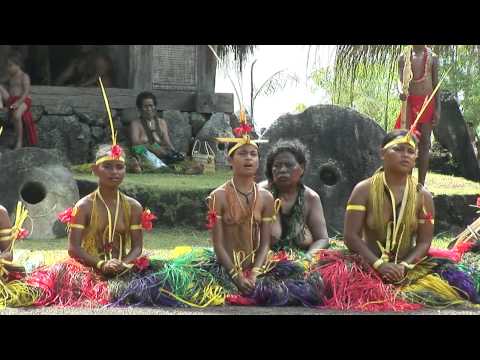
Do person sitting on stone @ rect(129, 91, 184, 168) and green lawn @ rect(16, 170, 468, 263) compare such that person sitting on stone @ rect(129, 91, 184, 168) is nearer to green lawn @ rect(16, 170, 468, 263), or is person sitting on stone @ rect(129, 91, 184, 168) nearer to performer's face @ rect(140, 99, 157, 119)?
performer's face @ rect(140, 99, 157, 119)

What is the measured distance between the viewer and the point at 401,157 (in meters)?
5.39

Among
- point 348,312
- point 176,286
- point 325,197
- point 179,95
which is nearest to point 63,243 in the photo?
point 325,197

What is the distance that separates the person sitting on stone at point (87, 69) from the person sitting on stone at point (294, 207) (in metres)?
8.24

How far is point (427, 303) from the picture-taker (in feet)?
16.8

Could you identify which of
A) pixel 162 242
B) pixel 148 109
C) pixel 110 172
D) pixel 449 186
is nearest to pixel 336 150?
pixel 162 242

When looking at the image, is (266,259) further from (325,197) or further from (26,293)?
(325,197)

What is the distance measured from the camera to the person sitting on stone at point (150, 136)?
1165cm

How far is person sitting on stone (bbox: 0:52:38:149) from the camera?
39.3 feet

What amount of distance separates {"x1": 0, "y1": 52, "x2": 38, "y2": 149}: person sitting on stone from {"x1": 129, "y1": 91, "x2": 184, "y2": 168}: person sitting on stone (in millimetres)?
1445

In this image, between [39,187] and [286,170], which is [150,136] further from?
[286,170]

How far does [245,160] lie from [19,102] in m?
7.42

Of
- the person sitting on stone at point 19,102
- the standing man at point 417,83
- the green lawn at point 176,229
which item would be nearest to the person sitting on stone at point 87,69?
the person sitting on stone at point 19,102

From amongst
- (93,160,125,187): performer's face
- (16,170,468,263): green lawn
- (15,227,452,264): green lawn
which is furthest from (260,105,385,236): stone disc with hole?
(93,160,125,187): performer's face

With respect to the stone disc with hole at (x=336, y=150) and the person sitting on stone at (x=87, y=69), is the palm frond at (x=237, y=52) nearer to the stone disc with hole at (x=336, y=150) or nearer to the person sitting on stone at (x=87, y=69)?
the person sitting on stone at (x=87, y=69)
